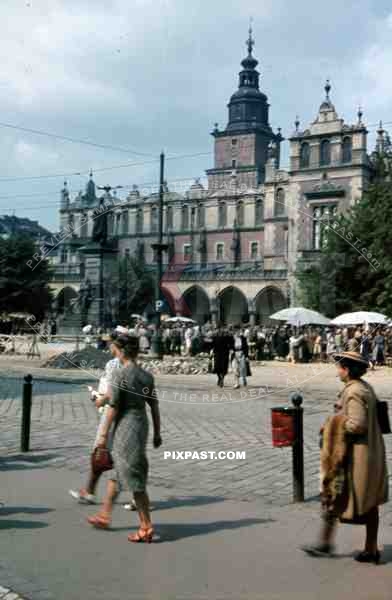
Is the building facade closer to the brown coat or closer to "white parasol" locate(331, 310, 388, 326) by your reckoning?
"white parasol" locate(331, 310, 388, 326)

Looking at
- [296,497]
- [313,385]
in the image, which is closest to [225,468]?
[296,497]

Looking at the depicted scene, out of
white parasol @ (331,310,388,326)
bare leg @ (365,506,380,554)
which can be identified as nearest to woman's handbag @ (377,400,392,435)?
bare leg @ (365,506,380,554)

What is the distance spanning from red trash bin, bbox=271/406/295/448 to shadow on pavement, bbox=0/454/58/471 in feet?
10.0

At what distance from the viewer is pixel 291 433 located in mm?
6801

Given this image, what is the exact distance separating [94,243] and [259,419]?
19134 millimetres

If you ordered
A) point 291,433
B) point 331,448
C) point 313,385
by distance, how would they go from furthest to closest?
1. point 313,385
2. point 291,433
3. point 331,448

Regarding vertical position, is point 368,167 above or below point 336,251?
above

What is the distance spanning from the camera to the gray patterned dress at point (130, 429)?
18.3 ft

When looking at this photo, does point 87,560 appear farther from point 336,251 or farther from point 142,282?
point 142,282

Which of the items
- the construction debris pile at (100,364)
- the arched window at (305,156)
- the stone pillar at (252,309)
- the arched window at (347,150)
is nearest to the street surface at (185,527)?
the construction debris pile at (100,364)

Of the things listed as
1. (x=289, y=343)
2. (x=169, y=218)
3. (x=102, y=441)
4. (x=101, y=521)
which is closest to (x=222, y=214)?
(x=169, y=218)

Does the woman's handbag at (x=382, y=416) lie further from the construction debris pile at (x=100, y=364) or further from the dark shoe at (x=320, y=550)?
the construction debris pile at (x=100, y=364)

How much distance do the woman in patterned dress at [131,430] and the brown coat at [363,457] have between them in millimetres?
1555

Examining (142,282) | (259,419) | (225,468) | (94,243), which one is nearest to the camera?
(225,468)
